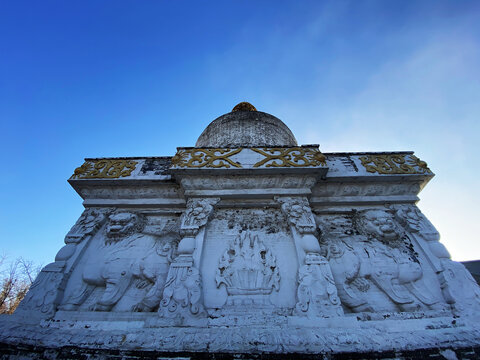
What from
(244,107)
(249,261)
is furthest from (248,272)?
(244,107)

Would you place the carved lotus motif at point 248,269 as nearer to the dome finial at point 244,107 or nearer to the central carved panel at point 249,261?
the central carved panel at point 249,261

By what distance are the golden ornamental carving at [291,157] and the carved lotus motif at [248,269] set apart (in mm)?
1584

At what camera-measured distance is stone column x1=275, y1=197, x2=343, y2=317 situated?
2.96 meters

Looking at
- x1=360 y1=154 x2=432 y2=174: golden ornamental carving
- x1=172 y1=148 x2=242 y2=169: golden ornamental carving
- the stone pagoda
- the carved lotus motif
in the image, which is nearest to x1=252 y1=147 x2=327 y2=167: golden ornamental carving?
the stone pagoda

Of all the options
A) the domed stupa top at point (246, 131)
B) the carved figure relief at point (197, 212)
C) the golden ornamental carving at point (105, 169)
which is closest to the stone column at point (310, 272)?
the carved figure relief at point (197, 212)

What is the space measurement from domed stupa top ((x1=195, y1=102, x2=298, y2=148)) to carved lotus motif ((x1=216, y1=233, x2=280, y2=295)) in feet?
11.7

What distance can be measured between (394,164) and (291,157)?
2263mm

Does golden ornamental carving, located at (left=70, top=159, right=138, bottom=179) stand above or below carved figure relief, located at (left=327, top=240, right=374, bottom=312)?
above

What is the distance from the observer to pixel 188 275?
3250mm

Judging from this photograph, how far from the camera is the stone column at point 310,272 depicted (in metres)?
2.96

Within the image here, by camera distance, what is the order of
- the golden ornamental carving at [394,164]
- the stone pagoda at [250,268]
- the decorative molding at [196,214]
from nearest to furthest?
the stone pagoda at [250,268], the decorative molding at [196,214], the golden ornamental carving at [394,164]

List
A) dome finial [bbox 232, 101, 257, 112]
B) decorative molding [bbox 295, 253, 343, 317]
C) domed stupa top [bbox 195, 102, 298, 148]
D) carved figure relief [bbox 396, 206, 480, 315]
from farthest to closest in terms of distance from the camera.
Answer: dome finial [bbox 232, 101, 257, 112] → domed stupa top [bbox 195, 102, 298, 148] → carved figure relief [bbox 396, 206, 480, 315] → decorative molding [bbox 295, 253, 343, 317]

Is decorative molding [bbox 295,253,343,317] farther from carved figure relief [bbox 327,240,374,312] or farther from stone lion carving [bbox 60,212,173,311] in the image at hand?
stone lion carving [bbox 60,212,173,311]

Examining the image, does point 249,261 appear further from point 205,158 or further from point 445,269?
point 445,269
